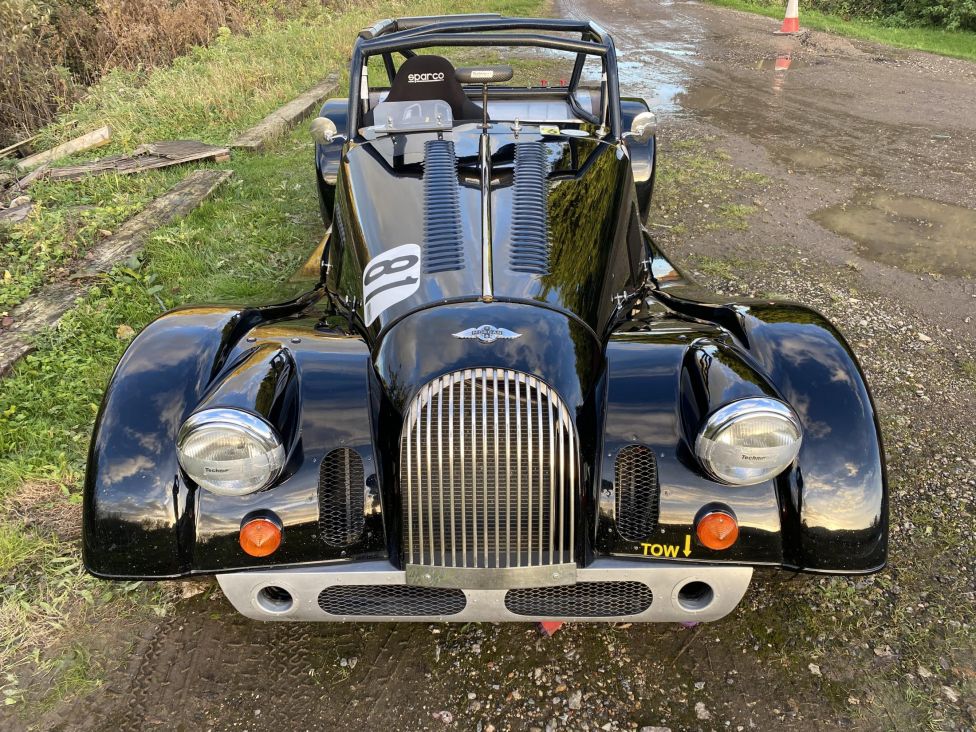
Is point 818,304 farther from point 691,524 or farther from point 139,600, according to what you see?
point 139,600

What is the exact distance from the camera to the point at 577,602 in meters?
2.29

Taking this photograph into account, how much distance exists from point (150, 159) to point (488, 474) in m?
6.14

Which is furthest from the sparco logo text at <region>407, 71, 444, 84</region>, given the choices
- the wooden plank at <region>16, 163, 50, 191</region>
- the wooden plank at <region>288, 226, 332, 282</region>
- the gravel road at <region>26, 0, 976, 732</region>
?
the wooden plank at <region>16, 163, 50, 191</region>

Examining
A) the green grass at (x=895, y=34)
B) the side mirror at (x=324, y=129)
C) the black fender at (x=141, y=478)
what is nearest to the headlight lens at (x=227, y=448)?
the black fender at (x=141, y=478)

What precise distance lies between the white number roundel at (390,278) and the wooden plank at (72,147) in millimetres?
5994

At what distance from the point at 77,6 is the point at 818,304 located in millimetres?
11148

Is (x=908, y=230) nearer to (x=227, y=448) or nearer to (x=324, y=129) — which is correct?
(x=324, y=129)

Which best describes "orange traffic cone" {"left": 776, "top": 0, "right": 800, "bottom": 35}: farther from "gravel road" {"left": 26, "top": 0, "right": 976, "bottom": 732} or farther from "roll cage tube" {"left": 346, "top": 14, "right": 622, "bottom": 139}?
"roll cage tube" {"left": 346, "top": 14, "right": 622, "bottom": 139}

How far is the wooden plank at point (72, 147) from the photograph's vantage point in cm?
734

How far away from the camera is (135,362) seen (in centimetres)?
248

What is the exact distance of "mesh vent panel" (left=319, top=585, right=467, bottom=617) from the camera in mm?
2271

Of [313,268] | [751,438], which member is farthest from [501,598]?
[313,268]

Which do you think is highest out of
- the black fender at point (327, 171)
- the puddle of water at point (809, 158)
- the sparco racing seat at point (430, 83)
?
the sparco racing seat at point (430, 83)

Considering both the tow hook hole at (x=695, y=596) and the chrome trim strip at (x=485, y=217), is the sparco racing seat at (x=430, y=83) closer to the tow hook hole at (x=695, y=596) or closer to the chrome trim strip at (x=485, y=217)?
the chrome trim strip at (x=485, y=217)
